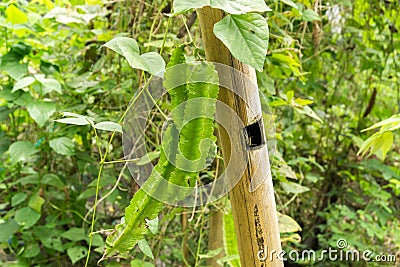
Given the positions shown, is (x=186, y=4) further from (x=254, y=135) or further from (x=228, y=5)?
(x=254, y=135)

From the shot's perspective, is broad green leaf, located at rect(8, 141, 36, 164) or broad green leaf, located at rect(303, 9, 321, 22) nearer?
broad green leaf, located at rect(303, 9, 321, 22)

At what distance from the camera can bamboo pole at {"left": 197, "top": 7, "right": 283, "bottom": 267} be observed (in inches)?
23.6

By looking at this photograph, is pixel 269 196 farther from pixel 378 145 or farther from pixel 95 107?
pixel 95 107

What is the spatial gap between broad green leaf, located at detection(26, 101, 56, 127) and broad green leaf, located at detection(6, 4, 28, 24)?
0.22m

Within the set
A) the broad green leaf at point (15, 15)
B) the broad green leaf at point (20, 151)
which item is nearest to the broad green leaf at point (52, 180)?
the broad green leaf at point (20, 151)

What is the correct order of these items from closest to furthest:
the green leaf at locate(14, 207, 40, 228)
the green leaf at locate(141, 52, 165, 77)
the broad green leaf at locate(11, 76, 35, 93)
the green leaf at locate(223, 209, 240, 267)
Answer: the green leaf at locate(141, 52, 165, 77) → the green leaf at locate(223, 209, 240, 267) → the broad green leaf at locate(11, 76, 35, 93) → the green leaf at locate(14, 207, 40, 228)

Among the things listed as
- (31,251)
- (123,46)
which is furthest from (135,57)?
(31,251)

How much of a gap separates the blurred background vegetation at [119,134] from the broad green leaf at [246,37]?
0.30 metres

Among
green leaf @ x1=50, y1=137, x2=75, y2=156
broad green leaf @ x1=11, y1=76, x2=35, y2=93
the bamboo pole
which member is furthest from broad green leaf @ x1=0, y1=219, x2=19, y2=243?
the bamboo pole

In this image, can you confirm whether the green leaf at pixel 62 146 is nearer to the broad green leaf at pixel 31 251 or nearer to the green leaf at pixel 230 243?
the broad green leaf at pixel 31 251

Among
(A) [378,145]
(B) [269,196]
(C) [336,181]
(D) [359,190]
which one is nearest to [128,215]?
(B) [269,196]

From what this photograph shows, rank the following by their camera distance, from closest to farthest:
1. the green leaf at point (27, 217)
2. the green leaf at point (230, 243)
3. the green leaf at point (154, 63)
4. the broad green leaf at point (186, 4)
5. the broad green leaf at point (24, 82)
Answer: the broad green leaf at point (186, 4) → the green leaf at point (154, 63) → the green leaf at point (230, 243) → the broad green leaf at point (24, 82) → the green leaf at point (27, 217)

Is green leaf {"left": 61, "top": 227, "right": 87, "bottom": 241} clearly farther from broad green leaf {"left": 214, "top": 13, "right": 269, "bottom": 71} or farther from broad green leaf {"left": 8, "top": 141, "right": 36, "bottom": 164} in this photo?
broad green leaf {"left": 214, "top": 13, "right": 269, "bottom": 71}

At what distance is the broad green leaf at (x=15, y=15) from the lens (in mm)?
1200
